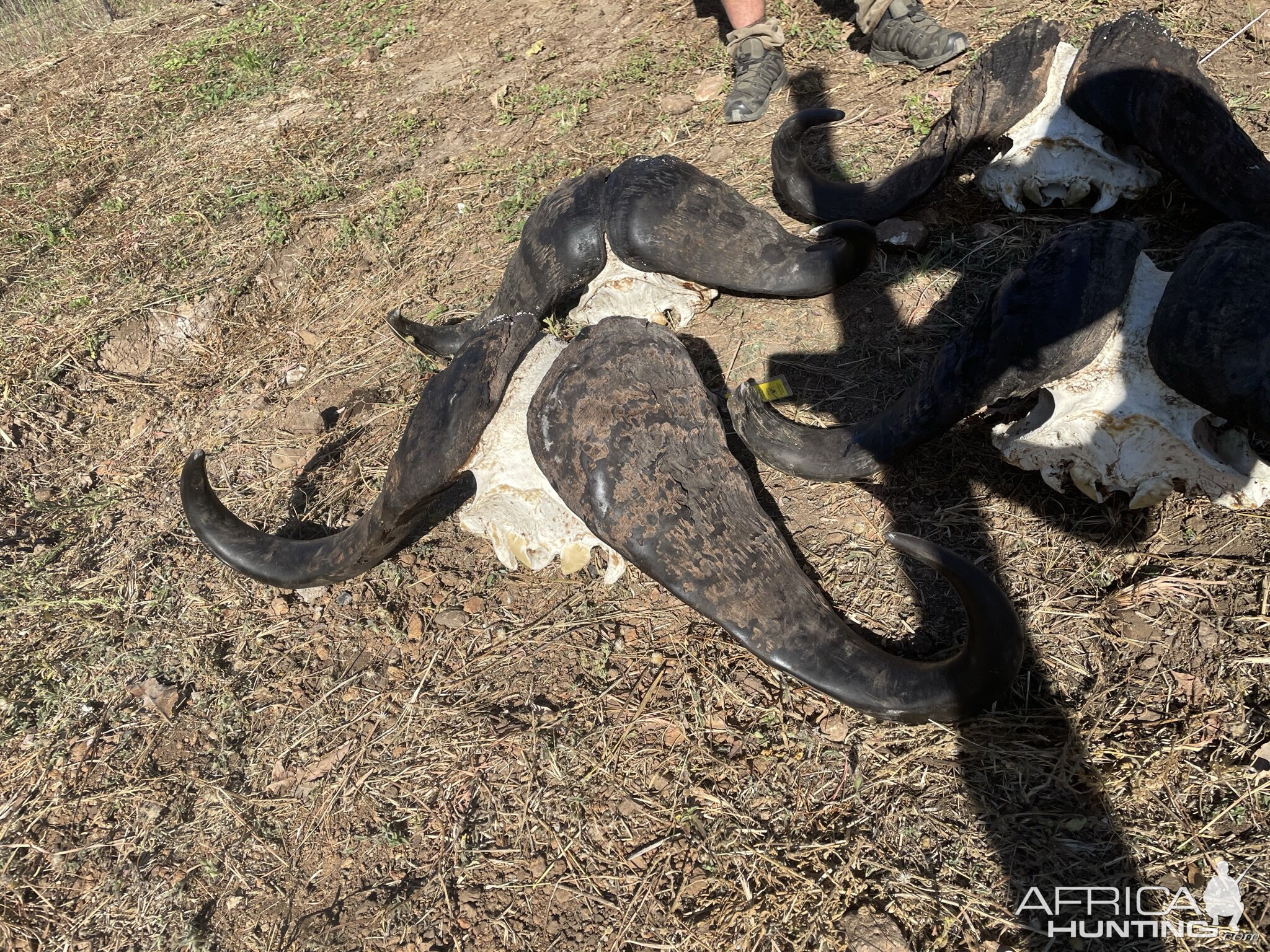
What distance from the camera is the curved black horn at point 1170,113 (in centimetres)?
267

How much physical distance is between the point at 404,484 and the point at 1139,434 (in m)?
1.87

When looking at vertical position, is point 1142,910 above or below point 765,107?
below

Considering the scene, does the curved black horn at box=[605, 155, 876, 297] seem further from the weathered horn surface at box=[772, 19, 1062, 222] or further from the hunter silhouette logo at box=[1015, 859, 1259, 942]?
the hunter silhouette logo at box=[1015, 859, 1259, 942]

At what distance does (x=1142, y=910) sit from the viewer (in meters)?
1.71

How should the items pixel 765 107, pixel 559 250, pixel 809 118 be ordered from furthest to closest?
pixel 765 107 < pixel 809 118 < pixel 559 250

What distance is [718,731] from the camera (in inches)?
87.4

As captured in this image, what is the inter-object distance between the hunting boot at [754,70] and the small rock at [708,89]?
0.29 ft

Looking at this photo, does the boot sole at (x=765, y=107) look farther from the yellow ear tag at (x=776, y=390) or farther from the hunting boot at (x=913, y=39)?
the yellow ear tag at (x=776, y=390)

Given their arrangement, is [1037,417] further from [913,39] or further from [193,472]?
[913,39]

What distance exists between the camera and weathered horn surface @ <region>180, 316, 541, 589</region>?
2242mm

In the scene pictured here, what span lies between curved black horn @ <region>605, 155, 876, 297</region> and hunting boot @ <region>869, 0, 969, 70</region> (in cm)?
180

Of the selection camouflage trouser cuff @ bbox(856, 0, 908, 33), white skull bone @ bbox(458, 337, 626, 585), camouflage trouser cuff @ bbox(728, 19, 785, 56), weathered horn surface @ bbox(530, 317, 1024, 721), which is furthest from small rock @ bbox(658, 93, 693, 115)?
weathered horn surface @ bbox(530, 317, 1024, 721)

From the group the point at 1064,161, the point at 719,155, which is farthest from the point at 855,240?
the point at 719,155

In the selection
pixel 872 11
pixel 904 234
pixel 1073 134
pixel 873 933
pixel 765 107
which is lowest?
pixel 873 933
